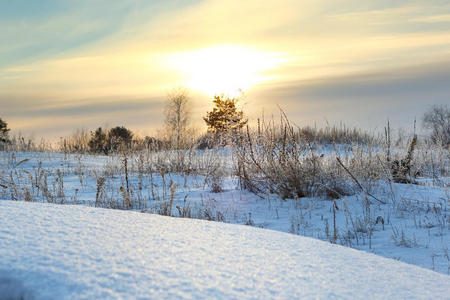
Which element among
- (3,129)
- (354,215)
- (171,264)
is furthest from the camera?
(3,129)

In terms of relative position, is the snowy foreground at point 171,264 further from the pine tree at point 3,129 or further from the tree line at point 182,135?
the pine tree at point 3,129

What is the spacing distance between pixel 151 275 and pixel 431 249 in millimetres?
3113

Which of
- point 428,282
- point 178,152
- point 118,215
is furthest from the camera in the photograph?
point 178,152

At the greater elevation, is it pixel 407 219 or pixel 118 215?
pixel 118 215

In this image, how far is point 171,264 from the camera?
1.20m

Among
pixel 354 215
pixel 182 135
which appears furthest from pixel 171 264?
pixel 182 135

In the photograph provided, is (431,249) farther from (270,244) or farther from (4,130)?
(4,130)

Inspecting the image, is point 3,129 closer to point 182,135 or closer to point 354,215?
point 182,135

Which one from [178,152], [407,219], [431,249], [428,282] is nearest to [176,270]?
[428,282]

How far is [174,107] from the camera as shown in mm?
34094

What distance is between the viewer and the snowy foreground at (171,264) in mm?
1070

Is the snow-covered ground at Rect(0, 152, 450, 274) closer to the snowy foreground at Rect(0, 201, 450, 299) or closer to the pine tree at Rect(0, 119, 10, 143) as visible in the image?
the snowy foreground at Rect(0, 201, 450, 299)

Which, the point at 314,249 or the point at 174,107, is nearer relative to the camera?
the point at 314,249

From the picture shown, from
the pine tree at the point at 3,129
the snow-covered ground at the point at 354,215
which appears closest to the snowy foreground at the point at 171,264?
the snow-covered ground at the point at 354,215
